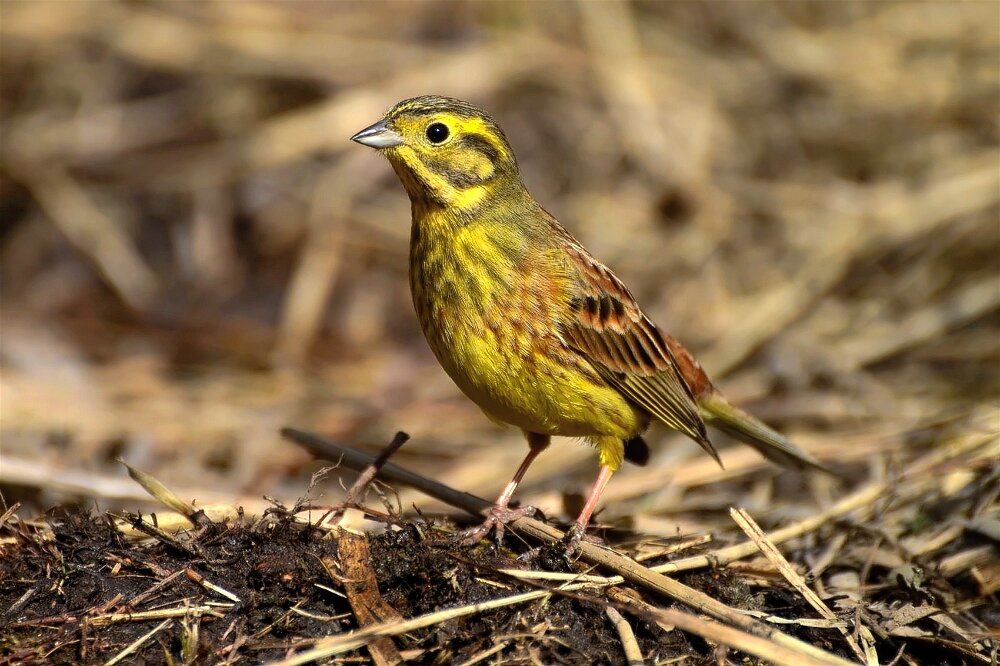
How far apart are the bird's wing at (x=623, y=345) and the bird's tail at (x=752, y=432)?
270 millimetres

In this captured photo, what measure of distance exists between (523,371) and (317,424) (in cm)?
291

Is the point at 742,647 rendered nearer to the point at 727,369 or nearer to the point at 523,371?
the point at 523,371

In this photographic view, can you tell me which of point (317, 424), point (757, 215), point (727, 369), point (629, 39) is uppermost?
point (629, 39)

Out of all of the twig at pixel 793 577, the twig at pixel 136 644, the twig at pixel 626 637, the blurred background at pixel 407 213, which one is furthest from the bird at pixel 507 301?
the blurred background at pixel 407 213

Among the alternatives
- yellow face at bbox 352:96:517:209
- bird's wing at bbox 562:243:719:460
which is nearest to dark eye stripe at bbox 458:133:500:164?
yellow face at bbox 352:96:517:209

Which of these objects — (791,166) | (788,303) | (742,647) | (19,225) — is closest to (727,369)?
(788,303)

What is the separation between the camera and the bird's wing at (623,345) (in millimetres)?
4539

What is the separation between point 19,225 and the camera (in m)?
8.82

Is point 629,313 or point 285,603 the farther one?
point 629,313

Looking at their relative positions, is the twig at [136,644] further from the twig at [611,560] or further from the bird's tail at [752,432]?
the bird's tail at [752,432]

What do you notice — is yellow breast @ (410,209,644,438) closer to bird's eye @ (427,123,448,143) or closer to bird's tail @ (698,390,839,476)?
bird's eye @ (427,123,448,143)

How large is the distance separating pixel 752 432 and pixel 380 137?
2.09 meters

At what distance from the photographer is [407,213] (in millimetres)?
9219

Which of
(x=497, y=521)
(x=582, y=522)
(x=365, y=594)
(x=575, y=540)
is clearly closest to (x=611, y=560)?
(x=575, y=540)
